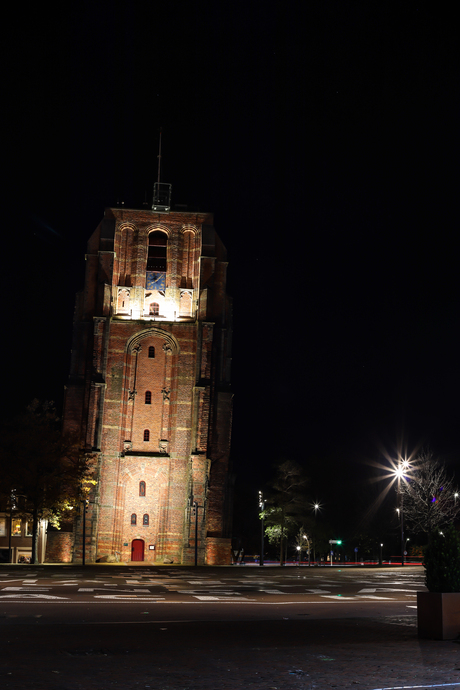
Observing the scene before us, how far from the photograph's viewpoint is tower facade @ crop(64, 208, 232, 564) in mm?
57219

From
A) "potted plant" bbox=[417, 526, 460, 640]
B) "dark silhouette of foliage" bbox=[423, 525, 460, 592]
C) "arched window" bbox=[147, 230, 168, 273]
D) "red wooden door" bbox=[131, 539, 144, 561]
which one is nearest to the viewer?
"potted plant" bbox=[417, 526, 460, 640]

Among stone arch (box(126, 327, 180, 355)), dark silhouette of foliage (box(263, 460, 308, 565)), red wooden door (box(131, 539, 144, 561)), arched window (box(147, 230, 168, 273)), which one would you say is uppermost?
arched window (box(147, 230, 168, 273))

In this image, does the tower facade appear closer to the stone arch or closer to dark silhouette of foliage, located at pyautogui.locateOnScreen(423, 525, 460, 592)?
the stone arch

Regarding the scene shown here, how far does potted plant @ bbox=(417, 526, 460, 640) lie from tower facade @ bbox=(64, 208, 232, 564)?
44.9m

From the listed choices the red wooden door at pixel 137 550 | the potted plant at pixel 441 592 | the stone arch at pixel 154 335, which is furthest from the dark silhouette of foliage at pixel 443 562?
the stone arch at pixel 154 335

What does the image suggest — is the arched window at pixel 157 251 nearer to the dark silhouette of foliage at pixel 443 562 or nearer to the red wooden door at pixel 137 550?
the red wooden door at pixel 137 550

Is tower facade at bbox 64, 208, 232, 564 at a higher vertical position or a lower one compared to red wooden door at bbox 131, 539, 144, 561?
higher

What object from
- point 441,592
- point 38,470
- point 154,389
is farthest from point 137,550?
point 441,592

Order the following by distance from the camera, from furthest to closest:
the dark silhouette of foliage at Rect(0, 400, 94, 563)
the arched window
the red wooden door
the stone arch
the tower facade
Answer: the arched window, the stone arch, the red wooden door, the tower facade, the dark silhouette of foliage at Rect(0, 400, 94, 563)

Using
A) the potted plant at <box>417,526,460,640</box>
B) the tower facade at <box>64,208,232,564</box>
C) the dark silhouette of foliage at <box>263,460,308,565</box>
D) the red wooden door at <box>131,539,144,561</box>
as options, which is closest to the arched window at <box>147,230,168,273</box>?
the tower facade at <box>64,208,232,564</box>

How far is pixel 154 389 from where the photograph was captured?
6044 cm

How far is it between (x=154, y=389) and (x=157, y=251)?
1283 centimetres

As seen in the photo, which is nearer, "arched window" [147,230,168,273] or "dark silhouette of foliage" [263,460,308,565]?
"arched window" [147,230,168,273]

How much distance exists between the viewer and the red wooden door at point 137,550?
188ft
